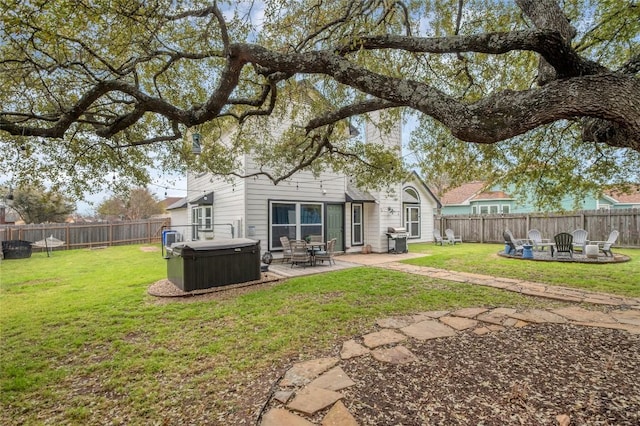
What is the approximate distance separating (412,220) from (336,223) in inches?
243

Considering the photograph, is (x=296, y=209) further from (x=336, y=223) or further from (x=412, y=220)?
(x=412, y=220)

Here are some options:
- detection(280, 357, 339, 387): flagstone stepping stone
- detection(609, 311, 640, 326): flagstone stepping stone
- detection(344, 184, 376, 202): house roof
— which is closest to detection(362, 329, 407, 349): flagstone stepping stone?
detection(280, 357, 339, 387): flagstone stepping stone

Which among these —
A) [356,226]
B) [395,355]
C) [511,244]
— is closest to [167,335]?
[395,355]

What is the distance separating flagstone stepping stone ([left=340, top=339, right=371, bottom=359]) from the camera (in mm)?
3462

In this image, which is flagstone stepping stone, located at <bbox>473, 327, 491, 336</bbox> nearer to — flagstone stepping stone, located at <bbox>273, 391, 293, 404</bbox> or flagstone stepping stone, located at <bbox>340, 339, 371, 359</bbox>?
flagstone stepping stone, located at <bbox>340, 339, 371, 359</bbox>

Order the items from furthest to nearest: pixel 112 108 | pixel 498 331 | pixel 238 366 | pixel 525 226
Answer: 1. pixel 525 226
2. pixel 112 108
3. pixel 498 331
4. pixel 238 366

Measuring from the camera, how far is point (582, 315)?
458 cm

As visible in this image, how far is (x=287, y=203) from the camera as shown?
11.1 m

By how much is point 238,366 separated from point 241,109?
6.19 metres

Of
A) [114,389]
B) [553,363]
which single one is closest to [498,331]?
[553,363]

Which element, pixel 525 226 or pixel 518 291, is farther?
pixel 525 226

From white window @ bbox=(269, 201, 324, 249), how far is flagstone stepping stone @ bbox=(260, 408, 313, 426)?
831 cm

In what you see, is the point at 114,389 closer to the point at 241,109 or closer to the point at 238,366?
the point at 238,366

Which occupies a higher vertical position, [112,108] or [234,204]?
[112,108]
